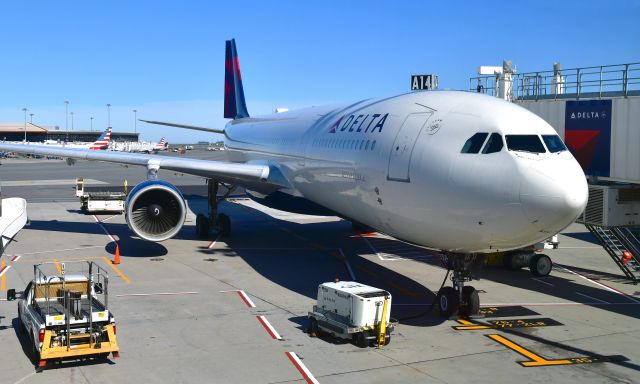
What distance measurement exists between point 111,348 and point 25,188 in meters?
42.0

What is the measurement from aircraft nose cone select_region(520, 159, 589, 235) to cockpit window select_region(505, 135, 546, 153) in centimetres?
48

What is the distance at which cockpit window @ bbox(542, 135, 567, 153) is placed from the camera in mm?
12207

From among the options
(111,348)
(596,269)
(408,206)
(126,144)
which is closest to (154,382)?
(111,348)

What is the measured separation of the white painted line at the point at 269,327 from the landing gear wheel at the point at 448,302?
12.1 ft

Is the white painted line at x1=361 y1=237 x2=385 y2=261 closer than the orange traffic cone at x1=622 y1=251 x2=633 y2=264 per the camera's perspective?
No

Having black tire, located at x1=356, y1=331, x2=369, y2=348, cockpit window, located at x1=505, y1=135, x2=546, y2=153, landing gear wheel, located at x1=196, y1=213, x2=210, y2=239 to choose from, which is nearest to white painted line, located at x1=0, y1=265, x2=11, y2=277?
landing gear wheel, located at x1=196, y1=213, x2=210, y2=239

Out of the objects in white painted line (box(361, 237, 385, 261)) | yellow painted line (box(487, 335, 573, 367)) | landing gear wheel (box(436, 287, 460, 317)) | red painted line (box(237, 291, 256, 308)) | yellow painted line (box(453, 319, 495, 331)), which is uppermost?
landing gear wheel (box(436, 287, 460, 317))

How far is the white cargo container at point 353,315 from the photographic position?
40.2 ft

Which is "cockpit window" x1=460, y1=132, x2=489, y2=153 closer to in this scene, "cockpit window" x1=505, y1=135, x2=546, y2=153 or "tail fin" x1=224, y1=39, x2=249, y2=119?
"cockpit window" x1=505, y1=135, x2=546, y2=153

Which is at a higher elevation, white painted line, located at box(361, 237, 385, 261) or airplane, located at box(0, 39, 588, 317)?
airplane, located at box(0, 39, 588, 317)

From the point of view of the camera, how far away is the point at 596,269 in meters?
20.8

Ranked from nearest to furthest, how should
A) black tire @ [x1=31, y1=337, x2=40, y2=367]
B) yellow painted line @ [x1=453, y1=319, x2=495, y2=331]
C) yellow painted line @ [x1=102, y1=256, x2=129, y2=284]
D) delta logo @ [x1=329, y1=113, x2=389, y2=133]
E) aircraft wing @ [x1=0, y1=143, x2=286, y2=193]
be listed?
black tire @ [x1=31, y1=337, x2=40, y2=367]
yellow painted line @ [x1=453, y1=319, x2=495, y2=331]
delta logo @ [x1=329, y1=113, x2=389, y2=133]
yellow painted line @ [x1=102, y1=256, x2=129, y2=284]
aircraft wing @ [x1=0, y1=143, x2=286, y2=193]

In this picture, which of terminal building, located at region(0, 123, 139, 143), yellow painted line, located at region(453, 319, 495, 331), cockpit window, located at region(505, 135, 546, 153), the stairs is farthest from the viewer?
terminal building, located at region(0, 123, 139, 143)

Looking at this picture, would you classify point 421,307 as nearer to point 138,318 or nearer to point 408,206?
point 408,206
